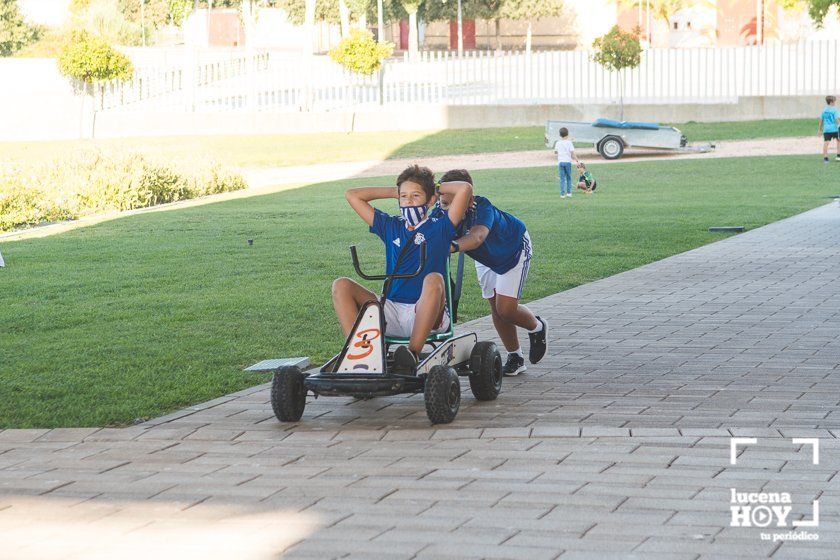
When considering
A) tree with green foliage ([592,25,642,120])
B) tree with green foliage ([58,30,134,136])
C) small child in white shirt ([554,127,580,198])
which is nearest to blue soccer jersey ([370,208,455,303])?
small child in white shirt ([554,127,580,198])

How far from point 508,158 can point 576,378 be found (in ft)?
83.9

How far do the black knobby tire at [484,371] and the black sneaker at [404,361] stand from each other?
462 mm

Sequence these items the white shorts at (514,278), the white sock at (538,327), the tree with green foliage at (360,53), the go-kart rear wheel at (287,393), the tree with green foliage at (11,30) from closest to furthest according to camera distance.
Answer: the go-kart rear wheel at (287,393) < the white shorts at (514,278) < the white sock at (538,327) < the tree with green foliage at (360,53) < the tree with green foliage at (11,30)

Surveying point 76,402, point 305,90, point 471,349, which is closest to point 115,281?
point 76,402

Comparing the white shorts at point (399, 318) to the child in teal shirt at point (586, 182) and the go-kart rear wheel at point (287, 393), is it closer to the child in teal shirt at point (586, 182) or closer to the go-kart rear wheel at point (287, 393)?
the go-kart rear wheel at point (287, 393)

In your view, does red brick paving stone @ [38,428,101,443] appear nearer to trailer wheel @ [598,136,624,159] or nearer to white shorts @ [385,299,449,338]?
white shorts @ [385,299,449,338]

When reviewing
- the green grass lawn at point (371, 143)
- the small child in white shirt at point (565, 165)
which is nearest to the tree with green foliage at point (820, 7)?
the green grass lawn at point (371, 143)

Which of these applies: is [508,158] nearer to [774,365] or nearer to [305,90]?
[305,90]

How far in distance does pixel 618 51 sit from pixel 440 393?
123ft

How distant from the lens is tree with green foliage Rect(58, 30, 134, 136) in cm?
4503

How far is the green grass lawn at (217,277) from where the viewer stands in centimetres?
713

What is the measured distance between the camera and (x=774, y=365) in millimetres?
7305

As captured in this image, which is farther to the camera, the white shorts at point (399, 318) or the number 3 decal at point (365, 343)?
the white shorts at point (399, 318)

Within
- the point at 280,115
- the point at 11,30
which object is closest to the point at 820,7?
the point at 280,115
